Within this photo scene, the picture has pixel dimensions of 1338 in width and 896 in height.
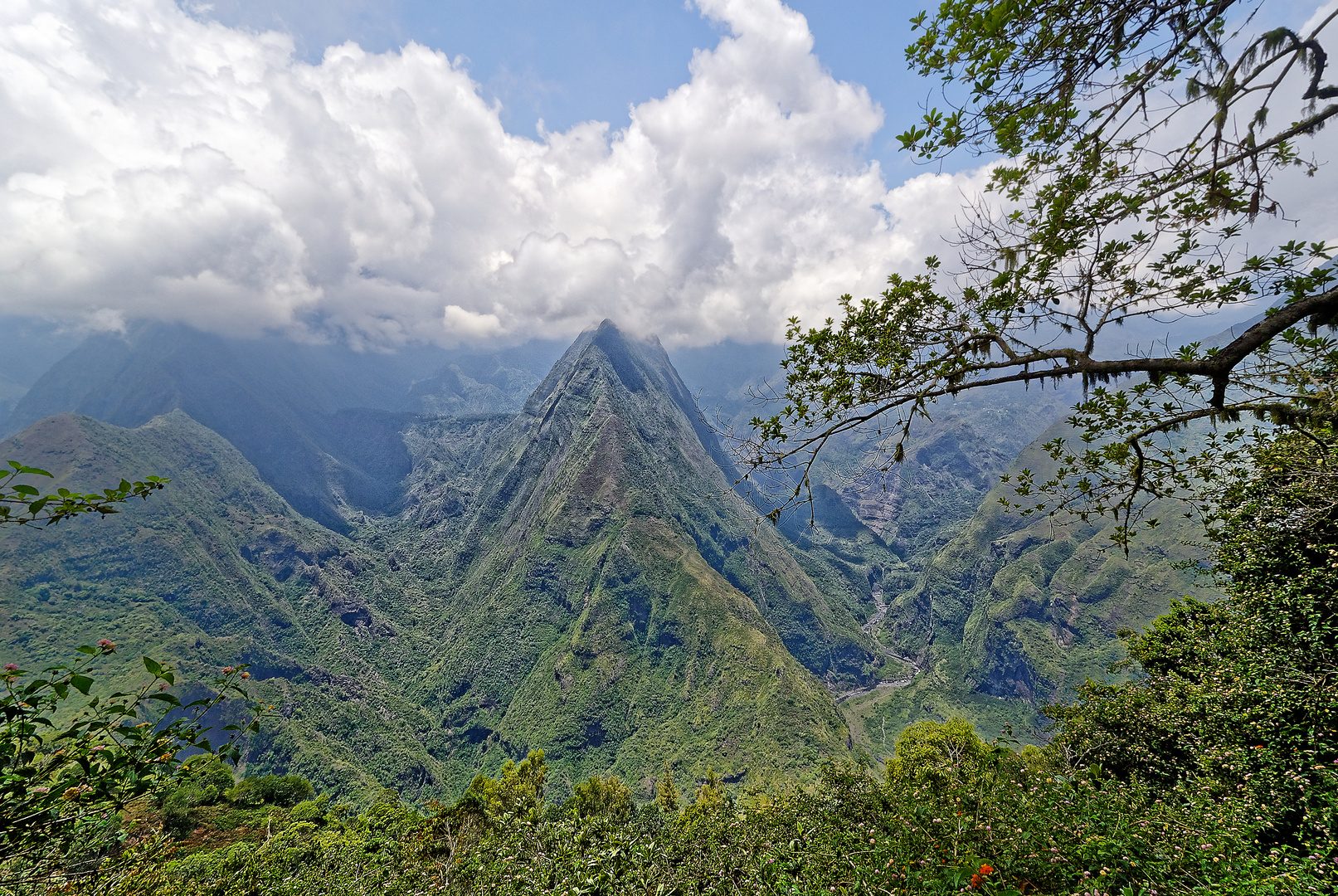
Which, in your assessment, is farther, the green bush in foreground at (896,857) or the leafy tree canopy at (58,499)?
the green bush in foreground at (896,857)

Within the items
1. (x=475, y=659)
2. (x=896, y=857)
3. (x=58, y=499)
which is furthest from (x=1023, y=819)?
(x=475, y=659)

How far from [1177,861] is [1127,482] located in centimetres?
557

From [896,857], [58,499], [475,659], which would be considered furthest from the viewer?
[475,659]

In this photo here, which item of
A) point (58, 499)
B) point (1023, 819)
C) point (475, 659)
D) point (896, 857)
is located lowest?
point (475, 659)

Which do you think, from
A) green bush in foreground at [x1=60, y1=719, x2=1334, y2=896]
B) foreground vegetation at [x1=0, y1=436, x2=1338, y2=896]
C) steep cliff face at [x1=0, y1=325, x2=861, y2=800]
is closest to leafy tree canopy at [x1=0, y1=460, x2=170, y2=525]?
foreground vegetation at [x1=0, y1=436, x2=1338, y2=896]

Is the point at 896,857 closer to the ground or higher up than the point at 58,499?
closer to the ground

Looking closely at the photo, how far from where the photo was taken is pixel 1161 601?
171125 millimetres

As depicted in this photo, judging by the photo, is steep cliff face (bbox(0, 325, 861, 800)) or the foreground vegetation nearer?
the foreground vegetation

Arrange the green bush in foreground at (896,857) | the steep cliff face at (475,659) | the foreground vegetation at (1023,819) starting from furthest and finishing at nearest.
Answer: the steep cliff face at (475,659) → the green bush in foreground at (896,857) → the foreground vegetation at (1023,819)

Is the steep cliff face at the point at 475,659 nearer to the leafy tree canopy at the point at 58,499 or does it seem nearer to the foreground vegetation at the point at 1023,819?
the foreground vegetation at the point at 1023,819

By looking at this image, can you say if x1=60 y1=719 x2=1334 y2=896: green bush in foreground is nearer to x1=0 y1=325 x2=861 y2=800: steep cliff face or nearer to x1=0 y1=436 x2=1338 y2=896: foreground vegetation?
x1=0 y1=436 x2=1338 y2=896: foreground vegetation

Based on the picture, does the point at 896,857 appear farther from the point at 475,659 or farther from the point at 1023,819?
the point at 475,659

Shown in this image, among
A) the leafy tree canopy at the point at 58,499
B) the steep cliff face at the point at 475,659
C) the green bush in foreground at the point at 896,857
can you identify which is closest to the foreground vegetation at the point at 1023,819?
the green bush in foreground at the point at 896,857

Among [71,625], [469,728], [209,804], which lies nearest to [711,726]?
[469,728]
